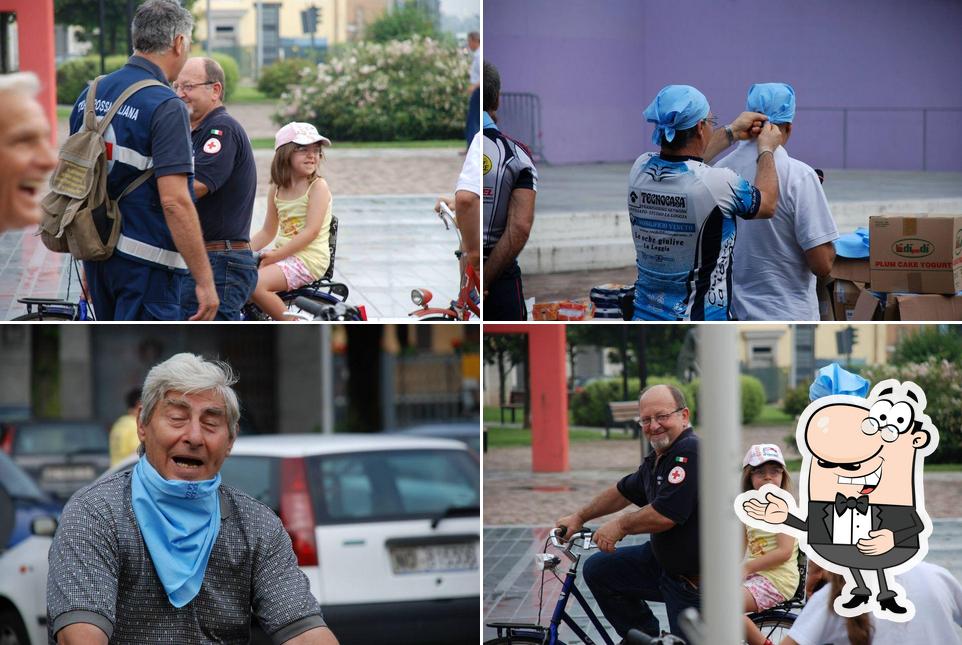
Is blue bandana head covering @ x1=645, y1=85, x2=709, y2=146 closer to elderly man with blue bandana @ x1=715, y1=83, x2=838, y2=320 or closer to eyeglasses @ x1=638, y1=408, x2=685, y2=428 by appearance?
elderly man with blue bandana @ x1=715, y1=83, x2=838, y2=320

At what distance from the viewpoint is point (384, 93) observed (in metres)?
5.54

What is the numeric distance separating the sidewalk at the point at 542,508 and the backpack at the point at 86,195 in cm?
192

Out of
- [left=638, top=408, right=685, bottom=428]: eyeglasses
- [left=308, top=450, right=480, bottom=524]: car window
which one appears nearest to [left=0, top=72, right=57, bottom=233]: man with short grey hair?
[left=638, top=408, right=685, bottom=428]: eyeglasses

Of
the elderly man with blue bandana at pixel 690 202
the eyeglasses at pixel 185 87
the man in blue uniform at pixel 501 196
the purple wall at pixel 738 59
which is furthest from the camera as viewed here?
the purple wall at pixel 738 59

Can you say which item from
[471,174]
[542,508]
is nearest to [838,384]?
[542,508]

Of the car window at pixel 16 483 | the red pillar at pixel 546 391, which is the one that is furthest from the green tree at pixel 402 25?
the car window at pixel 16 483

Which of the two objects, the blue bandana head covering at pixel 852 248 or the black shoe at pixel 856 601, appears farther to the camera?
the blue bandana head covering at pixel 852 248

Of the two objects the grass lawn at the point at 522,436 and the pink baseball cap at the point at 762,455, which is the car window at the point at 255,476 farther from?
the pink baseball cap at the point at 762,455

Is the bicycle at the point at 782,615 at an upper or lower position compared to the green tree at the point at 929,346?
lower

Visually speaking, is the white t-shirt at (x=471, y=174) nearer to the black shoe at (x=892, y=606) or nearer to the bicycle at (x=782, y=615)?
the bicycle at (x=782, y=615)

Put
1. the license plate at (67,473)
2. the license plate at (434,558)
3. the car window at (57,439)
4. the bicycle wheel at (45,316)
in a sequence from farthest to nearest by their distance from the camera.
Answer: the car window at (57,439)
the license plate at (67,473)
the license plate at (434,558)
the bicycle wheel at (45,316)

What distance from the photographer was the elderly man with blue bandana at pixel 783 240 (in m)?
5.16

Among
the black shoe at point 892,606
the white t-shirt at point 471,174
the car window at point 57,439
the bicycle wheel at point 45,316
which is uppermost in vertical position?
the white t-shirt at point 471,174

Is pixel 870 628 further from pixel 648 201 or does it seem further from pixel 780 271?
pixel 648 201
